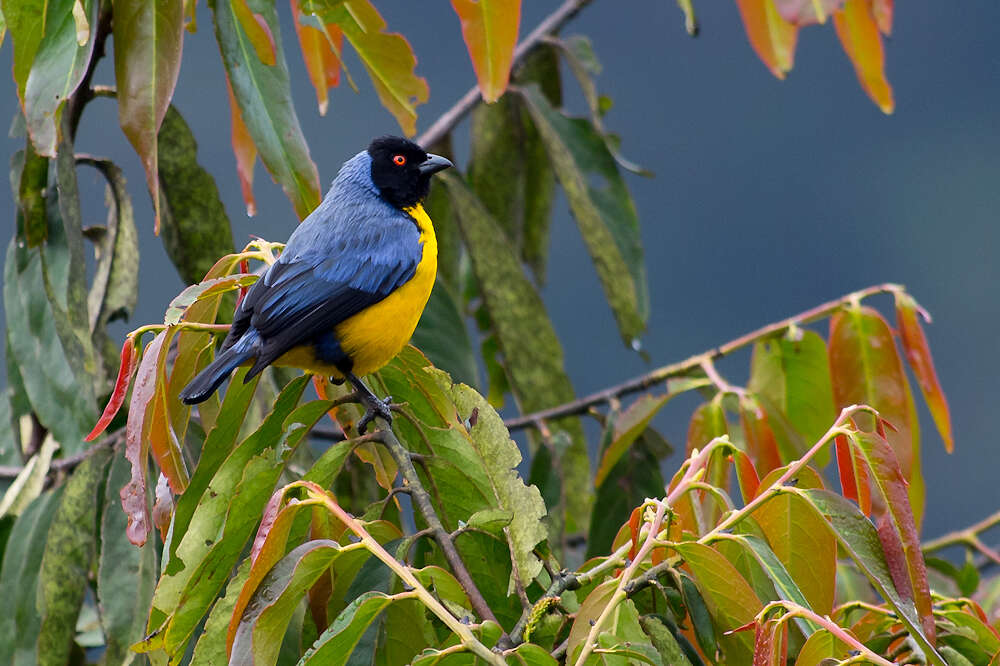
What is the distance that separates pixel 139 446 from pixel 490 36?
1.29 metres

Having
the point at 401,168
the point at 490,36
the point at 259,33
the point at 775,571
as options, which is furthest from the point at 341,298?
the point at 775,571

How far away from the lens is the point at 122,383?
93.1 inches

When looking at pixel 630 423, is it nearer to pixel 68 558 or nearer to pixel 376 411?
pixel 376 411

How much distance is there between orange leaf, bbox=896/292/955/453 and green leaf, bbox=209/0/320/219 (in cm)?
157

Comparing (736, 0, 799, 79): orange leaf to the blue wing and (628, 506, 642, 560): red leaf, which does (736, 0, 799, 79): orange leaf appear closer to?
the blue wing

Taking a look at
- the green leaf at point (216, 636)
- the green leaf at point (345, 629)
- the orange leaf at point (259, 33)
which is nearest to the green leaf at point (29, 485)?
the orange leaf at point (259, 33)

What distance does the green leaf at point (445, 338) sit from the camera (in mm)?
4277

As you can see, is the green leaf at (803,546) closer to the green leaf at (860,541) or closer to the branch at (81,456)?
the green leaf at (860,541)

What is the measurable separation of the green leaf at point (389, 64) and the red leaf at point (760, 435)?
48.3 inches

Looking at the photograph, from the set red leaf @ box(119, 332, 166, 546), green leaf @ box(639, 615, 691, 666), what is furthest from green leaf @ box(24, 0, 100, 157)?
green leaf @ box(639, 615, 691, 666)

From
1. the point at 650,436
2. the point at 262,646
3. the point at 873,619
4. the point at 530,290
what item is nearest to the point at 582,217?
the point at 530,290

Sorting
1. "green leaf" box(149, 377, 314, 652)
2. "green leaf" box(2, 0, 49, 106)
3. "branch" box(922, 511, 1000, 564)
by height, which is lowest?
"branch" box(922, 511, 1000, 564)

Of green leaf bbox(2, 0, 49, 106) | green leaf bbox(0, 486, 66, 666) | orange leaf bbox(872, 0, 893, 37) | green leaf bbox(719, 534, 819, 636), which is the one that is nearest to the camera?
green leaf bbox(719, 534, 819, 636)

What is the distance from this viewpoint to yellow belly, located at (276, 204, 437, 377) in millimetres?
3170
